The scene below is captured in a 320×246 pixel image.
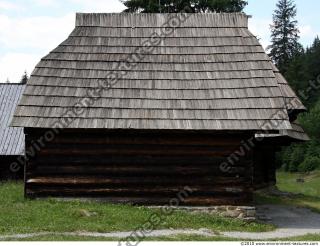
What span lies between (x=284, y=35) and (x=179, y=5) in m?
35.3

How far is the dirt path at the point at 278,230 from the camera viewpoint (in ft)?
33.7

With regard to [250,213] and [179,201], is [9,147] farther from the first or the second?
[250,213]

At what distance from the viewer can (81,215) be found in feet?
37.2

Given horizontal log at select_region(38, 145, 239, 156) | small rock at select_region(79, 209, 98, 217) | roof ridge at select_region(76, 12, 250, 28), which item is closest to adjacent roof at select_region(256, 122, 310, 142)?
roof ridge at select_region(76, 12, 250, 28)

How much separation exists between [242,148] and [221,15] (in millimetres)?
4685

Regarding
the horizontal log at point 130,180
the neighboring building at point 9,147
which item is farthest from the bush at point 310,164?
the horizontal log at point 130,180

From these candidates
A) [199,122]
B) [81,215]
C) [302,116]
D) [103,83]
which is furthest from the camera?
[302,116]

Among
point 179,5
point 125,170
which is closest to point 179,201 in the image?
point 125,170

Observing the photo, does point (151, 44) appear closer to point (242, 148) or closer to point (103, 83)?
point (103, 83)

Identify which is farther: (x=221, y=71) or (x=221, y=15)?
(x=221, y=15)

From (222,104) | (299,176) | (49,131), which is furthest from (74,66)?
(299,176)

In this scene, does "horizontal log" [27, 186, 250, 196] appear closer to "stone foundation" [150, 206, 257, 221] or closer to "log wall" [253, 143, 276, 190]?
"stone foundation" [150, 206, 257, 221]

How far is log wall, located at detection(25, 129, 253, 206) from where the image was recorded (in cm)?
1282

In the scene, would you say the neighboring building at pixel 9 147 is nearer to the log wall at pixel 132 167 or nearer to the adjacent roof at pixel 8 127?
the adjacent roof at pixel 8 127
